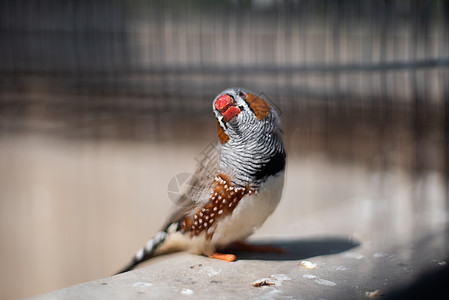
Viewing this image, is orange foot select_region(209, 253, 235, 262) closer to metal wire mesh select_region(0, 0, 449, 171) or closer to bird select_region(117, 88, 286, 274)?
bird select_region(117, 88, 286, 274)

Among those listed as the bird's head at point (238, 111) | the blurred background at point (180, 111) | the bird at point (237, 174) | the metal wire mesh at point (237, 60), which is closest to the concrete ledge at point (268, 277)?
the bird at point (237, 174)

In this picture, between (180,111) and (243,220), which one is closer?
(243,220)

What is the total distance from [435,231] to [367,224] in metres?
0.30

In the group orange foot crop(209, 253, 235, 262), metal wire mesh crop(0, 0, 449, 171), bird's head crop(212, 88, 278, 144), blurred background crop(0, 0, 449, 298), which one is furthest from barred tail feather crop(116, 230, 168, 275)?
metal wire mesh crop(0, 0, 449, 171)

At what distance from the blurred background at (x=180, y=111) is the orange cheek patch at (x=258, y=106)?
955 mm

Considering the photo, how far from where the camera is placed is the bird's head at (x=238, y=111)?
147cm

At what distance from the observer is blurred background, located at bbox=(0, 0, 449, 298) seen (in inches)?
117

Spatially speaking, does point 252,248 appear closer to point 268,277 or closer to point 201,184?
point 268,277

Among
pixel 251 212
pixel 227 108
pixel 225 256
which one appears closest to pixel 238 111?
pixel 227 108

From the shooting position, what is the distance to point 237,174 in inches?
59.2

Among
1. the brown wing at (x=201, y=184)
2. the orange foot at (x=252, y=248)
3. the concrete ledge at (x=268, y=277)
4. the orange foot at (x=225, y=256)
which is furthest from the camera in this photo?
the orange foot at (x=252, y=248)

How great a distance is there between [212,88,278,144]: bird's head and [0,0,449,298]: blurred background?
0.96 meters

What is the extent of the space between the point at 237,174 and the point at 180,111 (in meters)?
2.43

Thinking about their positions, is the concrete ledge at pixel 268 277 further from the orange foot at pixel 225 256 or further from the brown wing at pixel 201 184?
the brown wing at pixel 201 184
